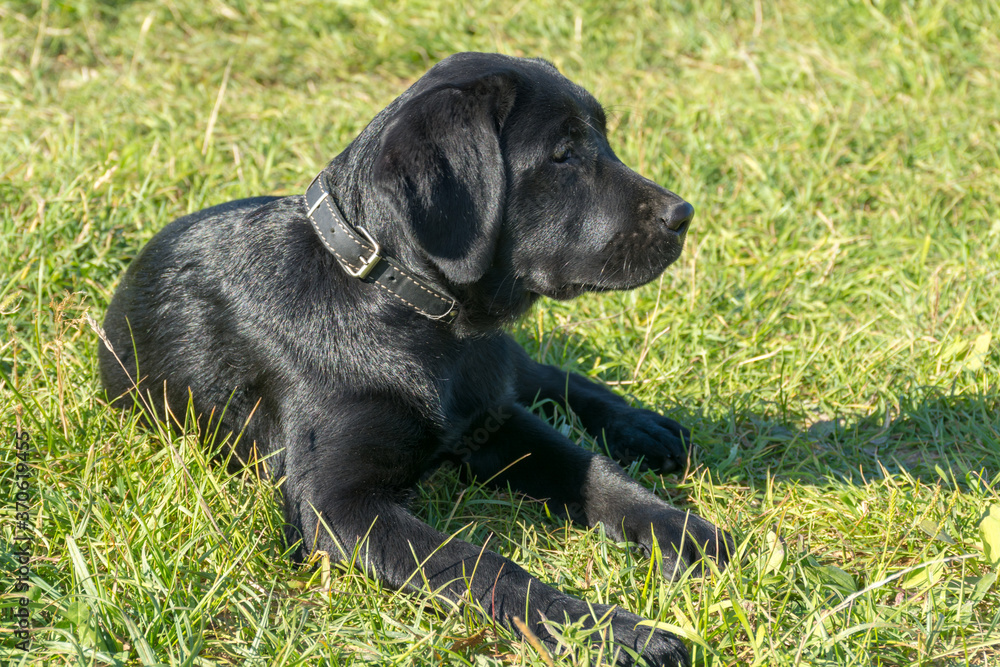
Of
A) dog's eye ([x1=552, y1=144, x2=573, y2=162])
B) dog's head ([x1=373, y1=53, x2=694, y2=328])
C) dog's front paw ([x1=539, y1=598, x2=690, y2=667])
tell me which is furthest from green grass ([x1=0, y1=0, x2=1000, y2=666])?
dog's eye ([x1=552, y1=144, x2=573, y2=162])

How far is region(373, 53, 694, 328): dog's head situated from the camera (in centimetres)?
238

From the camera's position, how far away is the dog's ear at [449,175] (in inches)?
Result: 92.4

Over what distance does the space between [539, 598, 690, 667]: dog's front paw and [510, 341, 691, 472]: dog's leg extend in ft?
2.98

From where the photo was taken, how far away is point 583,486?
281 cm

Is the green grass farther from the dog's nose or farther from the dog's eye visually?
the dog's eye

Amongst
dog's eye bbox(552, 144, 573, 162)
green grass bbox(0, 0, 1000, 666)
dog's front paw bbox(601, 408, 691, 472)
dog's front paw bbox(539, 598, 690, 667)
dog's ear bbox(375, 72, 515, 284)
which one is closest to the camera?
dog's front paw bbox(539, 598, 690, 667)

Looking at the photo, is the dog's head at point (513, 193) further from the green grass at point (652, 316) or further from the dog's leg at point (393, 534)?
the green grass at point (652, 316)

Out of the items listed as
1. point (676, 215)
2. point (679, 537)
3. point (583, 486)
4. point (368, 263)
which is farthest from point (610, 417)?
point (368, 263)

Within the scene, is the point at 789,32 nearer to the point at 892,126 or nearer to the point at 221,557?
the point at 892,126

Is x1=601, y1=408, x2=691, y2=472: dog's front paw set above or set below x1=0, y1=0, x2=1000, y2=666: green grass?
below

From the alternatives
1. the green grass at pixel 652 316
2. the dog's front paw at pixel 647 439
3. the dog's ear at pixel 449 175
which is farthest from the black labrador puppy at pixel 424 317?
the dog's front paw at pixel 647 439

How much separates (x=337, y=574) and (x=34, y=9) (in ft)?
16.2

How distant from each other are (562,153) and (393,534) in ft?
3.69

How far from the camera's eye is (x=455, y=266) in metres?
2.42
